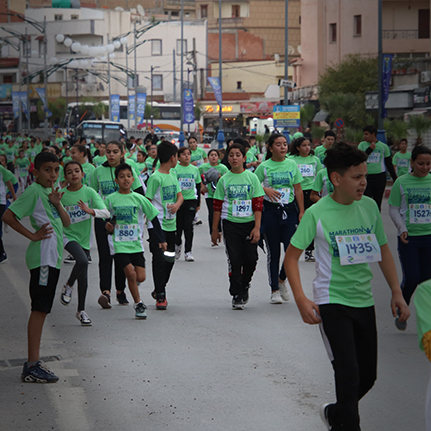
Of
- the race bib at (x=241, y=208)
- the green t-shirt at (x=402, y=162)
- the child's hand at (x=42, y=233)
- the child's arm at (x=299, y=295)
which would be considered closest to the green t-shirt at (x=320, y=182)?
the race bib at (x=241, y=208)

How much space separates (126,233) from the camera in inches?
340

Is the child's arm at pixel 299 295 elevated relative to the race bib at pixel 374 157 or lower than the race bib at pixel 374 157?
lower

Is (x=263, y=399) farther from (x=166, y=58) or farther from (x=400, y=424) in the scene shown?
(x=166, y=58)

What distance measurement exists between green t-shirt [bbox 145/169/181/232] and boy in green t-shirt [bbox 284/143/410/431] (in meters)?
5.25

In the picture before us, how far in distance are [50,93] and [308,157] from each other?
3576 inches

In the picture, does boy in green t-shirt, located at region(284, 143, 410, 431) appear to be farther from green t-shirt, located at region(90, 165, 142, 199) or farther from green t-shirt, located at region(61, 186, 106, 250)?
green t-shirt, located at region(90, 165, 142, 199)

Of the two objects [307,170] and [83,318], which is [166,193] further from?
[307,170]

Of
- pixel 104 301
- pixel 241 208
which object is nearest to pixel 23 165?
pixel 104 301

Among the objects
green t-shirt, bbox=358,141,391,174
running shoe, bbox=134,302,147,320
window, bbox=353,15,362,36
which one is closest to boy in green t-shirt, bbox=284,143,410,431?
running shoe, bbox=134,302,147,320

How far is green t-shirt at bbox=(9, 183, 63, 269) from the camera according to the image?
6.23 m

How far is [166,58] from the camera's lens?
3989 inches

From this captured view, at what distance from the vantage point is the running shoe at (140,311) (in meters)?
8.51

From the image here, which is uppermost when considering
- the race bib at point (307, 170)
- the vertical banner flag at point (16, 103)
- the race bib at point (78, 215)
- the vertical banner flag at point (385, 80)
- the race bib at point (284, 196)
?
the vertical banner flag at point (16, 103)

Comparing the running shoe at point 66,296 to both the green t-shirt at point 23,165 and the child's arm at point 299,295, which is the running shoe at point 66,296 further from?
the green t-shirt at point 23,165
